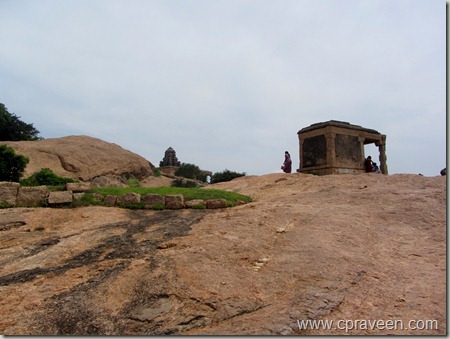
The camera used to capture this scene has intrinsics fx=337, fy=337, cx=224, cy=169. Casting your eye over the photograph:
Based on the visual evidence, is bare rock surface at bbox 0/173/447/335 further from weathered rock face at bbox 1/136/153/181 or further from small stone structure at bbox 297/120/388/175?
weathered rock face at bbox 1/136/153/181

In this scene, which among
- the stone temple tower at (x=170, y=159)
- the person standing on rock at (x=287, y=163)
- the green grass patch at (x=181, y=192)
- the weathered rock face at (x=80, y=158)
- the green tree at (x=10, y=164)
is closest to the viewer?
the green grass patch at (x=181, y=192)

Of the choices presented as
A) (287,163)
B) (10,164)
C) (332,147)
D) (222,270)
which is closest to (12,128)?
(10,164)

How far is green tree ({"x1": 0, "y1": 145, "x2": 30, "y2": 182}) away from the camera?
12.2 metres

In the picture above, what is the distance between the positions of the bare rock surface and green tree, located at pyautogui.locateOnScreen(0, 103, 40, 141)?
66.2 feet

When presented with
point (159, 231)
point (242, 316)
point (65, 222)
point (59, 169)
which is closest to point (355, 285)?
point (242, 316)

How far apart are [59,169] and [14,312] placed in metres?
14.4

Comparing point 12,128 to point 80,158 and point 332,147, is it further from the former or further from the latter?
point 332,147

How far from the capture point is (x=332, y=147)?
17.2 meters

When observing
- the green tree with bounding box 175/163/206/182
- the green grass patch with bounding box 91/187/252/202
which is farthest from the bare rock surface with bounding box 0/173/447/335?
the green tree with bounding box 175/163/206/182

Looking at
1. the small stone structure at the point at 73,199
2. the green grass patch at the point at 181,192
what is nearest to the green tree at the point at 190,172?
the green grass patch at the point at 181,192

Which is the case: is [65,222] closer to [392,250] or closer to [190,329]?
[190,329]

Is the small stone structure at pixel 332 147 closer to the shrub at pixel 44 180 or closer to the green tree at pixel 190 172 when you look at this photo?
the shrub at pixel 44 180

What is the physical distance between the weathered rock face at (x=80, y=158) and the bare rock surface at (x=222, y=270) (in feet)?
32.0

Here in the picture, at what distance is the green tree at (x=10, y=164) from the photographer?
12220mm
